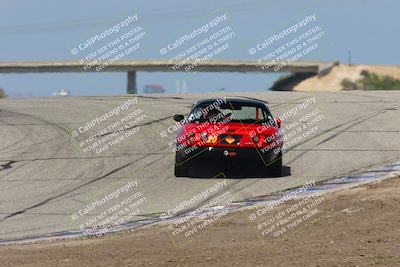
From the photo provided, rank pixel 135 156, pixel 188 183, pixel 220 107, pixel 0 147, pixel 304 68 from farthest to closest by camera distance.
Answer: pixel 304 68 → pixel 0 147 → pixel 135 156 → pixel 220 107 → pixel 188 183

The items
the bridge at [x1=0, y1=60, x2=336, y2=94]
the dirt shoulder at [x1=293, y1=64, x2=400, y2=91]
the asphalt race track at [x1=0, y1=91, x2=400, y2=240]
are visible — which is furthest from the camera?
the dirt shoulder at [x1=293, y1=64, x2=400, y2=91]

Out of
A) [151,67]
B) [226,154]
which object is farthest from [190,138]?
[151,67]

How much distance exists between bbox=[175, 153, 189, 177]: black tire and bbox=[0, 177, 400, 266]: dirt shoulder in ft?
11.2

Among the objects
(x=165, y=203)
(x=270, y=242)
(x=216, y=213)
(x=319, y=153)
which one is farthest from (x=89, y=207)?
(x=319, y=153)

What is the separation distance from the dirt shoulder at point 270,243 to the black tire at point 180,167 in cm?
343

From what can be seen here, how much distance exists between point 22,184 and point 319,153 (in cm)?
599

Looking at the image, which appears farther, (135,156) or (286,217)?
(135,156)

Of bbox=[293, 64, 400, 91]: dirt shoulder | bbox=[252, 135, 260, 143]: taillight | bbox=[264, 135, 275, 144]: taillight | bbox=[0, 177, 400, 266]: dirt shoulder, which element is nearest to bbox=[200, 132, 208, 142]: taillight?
bbox=[252, 135, 260, 143]: taillight

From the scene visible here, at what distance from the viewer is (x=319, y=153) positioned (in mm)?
17891

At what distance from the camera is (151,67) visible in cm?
7425

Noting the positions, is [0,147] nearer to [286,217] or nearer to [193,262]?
[286,217]

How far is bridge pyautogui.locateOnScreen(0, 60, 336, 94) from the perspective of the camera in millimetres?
71688

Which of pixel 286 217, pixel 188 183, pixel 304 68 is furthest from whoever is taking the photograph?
pixel 304 68

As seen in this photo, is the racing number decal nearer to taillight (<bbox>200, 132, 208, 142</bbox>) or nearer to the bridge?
taillight (<bbox>200, 132, 208, 142</bbox>)
